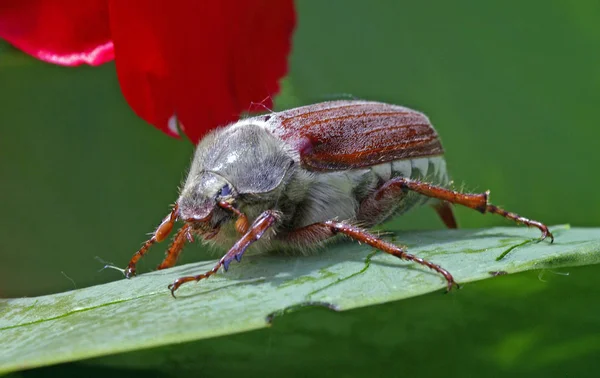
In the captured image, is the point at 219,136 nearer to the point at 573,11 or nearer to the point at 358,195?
the point at 358,195

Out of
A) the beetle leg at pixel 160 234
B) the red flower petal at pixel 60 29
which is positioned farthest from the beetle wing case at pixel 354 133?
the red flower petal at pixel 60 29

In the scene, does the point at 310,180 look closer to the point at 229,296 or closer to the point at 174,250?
the point at 174,250

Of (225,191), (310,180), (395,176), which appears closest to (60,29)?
(225,191)

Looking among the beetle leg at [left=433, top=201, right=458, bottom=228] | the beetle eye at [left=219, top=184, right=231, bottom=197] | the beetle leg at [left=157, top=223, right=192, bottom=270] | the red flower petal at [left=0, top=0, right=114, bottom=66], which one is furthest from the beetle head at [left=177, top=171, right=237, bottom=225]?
the beetle leg at [left=433, top=201, right=458, bottom=228]

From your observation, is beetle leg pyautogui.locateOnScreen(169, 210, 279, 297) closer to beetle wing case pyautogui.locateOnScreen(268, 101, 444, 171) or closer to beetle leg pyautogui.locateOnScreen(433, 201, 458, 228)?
beetle wing case pyautogui.locateOnScreen(268, 101, 444, 171)

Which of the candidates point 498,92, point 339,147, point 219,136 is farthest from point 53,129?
point 498,92

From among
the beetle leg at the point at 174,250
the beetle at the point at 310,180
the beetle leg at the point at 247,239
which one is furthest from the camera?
the beetle leg at the point at 174,250

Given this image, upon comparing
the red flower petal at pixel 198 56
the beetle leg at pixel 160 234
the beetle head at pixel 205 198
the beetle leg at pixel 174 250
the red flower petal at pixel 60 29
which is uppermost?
the red flower petal at pixel 60 29

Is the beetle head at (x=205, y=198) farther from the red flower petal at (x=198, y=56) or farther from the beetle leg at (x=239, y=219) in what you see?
the red flower petal at (x=198, y=56)
